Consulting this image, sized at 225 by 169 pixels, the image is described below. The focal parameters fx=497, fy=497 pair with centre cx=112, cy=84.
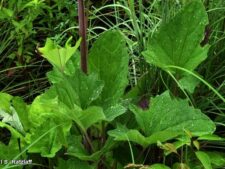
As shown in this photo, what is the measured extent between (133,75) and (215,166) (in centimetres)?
52

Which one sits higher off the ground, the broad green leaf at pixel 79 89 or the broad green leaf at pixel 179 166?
the broad green leaf at pixel 79 89

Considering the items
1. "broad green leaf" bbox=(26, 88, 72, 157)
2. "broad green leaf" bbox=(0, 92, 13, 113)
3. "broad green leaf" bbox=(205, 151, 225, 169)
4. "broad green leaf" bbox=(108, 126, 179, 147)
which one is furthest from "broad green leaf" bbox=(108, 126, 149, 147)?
"broad green leaf" bbox=(0, 92, 13, 113)

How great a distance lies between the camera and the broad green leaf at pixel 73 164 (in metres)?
1.21

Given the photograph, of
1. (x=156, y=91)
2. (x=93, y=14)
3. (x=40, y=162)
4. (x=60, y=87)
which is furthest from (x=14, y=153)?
Result: (x=93, y=14)

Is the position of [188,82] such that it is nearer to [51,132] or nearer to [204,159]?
[204,159]

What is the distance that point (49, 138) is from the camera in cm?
123

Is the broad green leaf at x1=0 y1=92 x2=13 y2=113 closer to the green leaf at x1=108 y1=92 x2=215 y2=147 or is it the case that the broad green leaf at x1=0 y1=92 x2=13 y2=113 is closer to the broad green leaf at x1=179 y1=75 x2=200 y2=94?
the green leaf at x1=108 y1=92 x2=215 y2=147

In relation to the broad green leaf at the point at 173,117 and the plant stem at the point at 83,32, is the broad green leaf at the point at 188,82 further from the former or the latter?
the plant stem at the point at 83,32

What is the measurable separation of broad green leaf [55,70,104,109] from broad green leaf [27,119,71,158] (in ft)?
0.20

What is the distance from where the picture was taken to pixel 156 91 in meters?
1.52

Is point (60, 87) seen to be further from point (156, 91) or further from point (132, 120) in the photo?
point (156, 91)

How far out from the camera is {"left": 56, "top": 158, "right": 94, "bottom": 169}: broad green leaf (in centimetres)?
121

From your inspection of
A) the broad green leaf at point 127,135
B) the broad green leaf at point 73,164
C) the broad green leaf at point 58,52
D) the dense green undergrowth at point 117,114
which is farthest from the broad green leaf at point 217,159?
the broad green leaf at point 58,52

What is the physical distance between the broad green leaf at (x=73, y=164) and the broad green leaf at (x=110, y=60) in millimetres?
185
